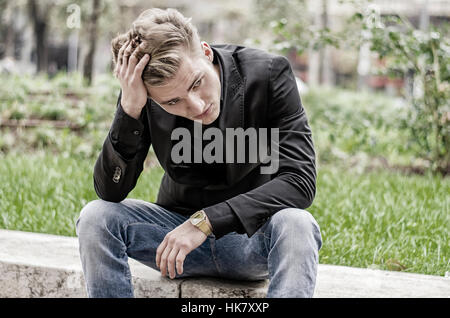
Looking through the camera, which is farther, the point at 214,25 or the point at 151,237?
the point at 214,25

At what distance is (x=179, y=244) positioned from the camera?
2.10 meters

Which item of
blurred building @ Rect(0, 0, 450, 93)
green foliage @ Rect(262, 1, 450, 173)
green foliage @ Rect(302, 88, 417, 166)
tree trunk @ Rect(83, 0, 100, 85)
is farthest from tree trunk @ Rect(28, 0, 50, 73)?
green foliage @ Rect(262, 1, 450, 173)

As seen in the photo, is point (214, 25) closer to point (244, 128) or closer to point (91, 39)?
point (91, 39)

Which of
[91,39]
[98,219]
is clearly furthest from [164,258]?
[91,39]

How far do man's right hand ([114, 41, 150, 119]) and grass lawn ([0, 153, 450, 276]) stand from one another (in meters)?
1.48

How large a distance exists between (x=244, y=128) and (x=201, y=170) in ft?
0.82

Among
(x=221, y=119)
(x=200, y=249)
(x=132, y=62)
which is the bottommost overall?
(x=200, y=249)

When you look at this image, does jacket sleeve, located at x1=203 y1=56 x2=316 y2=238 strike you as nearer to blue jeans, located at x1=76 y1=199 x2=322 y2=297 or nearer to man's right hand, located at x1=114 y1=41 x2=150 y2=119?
blue jeans, located at x1=76 y1=199 x2=322 y2=297

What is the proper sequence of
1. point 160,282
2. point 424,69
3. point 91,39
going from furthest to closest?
point 91,39, point 424,69, point 160,282

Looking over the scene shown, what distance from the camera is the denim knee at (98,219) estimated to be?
7.20 ft

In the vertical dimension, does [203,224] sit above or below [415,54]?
below

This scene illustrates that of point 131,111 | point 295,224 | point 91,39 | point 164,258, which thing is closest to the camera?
point 295,224

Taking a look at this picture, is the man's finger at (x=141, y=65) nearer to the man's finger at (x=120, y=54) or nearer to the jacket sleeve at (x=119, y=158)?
the man's finger at (x=120, y=54)
